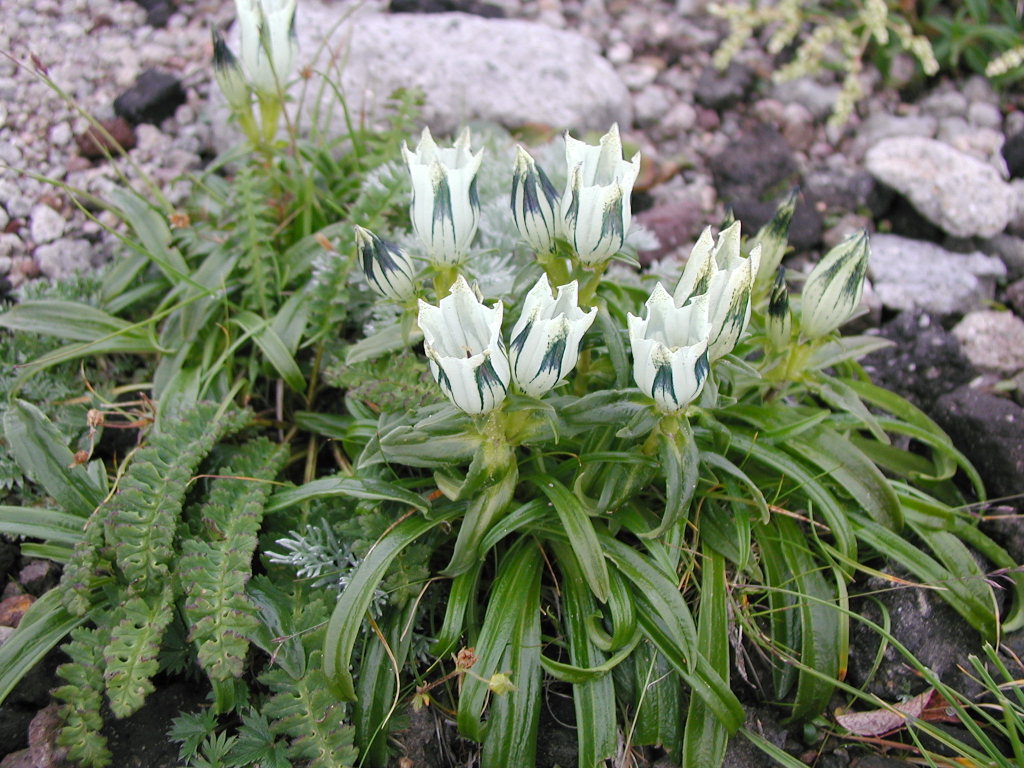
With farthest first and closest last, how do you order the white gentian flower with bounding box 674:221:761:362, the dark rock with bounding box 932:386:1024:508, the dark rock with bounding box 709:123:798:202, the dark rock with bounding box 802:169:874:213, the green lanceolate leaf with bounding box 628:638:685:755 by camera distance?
the dark rock with bounding box 709:123:798:202 < the dark rock with bounding box 802:169:874:213 < the dark rock with bounding box 932:386:1024:508 < the green lanceolate leaf with bounding box 628:638:685:755 < the white gentian flower with bounding box 674:221:761:362

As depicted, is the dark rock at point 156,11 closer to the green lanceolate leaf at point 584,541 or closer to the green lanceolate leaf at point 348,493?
the green lanceolate leaf at point 348,493

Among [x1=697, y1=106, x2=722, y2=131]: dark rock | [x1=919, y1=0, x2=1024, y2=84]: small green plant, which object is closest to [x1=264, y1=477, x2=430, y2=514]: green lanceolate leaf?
[x1=697, y1=106, x2=722, y2=131]: dark rock

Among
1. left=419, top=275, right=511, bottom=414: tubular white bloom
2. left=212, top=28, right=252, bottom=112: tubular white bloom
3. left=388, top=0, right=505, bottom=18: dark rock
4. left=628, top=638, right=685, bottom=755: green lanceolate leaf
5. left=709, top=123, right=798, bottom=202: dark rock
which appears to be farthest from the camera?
left=388, top=0, right=505, bottom=18: dark rock

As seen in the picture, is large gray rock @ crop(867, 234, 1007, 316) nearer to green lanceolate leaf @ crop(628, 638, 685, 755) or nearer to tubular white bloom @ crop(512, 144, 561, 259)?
tubular white bloom @ crop(512, 144, 561, 259)

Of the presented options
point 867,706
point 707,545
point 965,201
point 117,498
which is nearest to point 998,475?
point 867,706

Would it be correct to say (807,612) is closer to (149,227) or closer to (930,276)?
(930,276)

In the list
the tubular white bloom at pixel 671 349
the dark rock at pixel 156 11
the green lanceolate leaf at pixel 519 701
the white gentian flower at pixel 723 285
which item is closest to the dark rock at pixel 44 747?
the green lanceolate leaf at pixel 519 701

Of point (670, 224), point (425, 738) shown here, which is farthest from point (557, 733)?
point (670, 224)

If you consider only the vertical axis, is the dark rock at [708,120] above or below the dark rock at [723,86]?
below
